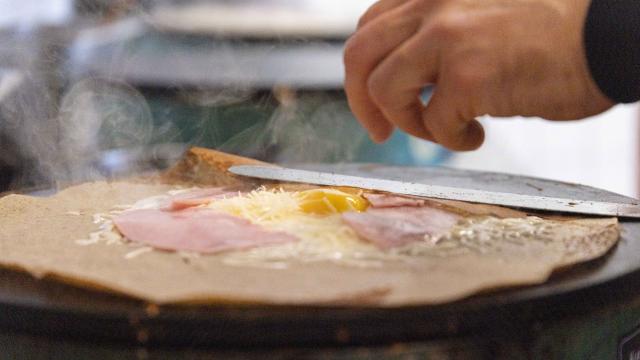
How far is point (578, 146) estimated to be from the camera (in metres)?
6.37

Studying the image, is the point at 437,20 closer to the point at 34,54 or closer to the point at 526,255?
the point at 526,255

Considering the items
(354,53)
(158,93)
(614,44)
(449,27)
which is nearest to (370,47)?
(354,53)

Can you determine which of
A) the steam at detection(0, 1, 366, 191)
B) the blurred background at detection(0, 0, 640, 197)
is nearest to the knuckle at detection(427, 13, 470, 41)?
the blurred background at detection(0, 0, 640, 197)

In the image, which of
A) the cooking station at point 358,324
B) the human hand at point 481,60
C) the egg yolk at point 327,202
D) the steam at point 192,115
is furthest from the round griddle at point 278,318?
the steam at point 192,115

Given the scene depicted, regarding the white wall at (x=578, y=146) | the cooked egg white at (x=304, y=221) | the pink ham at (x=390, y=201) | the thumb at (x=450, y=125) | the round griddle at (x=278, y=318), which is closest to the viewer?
the round griddle at (x=278, y=318)

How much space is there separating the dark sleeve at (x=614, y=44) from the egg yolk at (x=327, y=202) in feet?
1.67

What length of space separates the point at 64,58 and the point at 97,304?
2.65 meters

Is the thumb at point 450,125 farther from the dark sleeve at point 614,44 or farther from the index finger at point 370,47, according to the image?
the dark sleeve at point 614,44

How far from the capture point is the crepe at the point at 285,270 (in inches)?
40.9

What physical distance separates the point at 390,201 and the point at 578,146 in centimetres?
522

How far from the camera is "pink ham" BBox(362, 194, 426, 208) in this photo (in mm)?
1542

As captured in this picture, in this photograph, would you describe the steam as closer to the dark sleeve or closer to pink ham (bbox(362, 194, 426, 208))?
pink ham (bbox(362, 194, 426, 208))

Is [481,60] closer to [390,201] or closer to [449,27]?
[449,27]

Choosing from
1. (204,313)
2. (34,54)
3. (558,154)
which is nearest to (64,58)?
(34,54)
